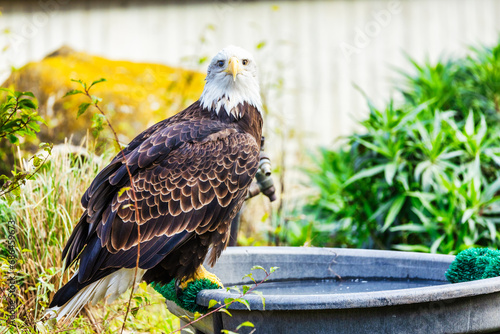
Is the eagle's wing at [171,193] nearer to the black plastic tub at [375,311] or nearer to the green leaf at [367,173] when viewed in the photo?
the black plastic tub at [375,311]

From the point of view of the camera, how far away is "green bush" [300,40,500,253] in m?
4.12

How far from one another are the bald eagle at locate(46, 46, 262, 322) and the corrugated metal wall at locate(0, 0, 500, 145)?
195 inches

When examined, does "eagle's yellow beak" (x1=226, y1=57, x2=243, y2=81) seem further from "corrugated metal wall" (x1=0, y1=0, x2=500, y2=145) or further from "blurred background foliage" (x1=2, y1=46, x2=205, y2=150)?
"corrugated metal wall" (x1=0, y1=0, x2=500, y2=145)

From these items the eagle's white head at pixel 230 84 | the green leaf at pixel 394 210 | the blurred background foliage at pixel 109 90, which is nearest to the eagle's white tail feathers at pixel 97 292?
the eagle's white head at pixel 230 84

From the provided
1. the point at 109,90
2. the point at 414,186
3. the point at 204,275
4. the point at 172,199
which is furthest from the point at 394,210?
the point at 109,90

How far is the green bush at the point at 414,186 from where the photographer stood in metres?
4.12

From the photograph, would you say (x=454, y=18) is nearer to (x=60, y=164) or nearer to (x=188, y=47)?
(x=188, y=47)

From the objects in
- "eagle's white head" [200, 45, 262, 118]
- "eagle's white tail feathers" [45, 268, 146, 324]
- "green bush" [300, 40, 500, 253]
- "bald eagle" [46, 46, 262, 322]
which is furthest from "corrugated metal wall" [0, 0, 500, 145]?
"eagle's white tail feathers" [45, 268, 146, 324]

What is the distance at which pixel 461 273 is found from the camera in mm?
2234

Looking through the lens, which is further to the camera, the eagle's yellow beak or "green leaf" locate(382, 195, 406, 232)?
"green leaf" locate(382, 195, 406, 232)

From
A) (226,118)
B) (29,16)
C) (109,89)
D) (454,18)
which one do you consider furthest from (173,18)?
(226,118)

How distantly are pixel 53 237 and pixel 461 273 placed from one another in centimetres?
216

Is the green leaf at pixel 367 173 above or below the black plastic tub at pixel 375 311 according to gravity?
below

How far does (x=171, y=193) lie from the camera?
2549 millimetres
